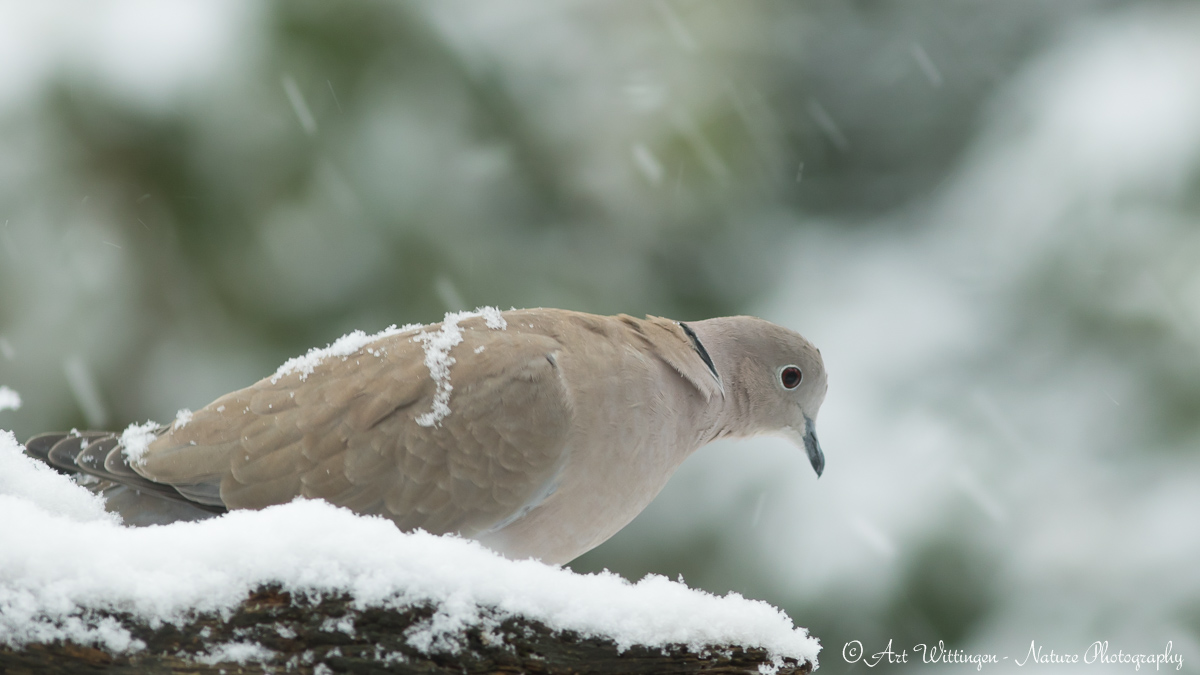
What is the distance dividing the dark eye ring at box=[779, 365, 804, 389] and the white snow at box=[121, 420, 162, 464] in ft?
4.07

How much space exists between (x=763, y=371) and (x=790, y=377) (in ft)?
0.21

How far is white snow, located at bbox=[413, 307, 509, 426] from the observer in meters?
1.44

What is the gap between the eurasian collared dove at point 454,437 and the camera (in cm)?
141

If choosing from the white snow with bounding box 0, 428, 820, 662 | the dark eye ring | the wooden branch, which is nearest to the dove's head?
the dark eye ring

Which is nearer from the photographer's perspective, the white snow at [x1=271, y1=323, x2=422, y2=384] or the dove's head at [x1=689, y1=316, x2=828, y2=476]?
Answer: the white snow at [x1=271, y1=323, x2=422, y2=384]

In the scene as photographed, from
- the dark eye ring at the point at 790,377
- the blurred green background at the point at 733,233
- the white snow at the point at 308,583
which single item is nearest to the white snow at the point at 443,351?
the white snow at the point at 308,583

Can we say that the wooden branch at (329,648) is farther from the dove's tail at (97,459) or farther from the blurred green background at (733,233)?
the blurred green background at (733,233)

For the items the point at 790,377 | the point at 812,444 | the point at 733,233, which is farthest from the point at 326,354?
the point at 733,233

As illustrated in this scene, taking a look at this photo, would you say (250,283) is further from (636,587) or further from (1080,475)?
(1080,475)

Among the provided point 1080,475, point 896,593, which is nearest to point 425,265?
point 896,593

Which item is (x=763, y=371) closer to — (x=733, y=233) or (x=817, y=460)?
(x=817, y=460)

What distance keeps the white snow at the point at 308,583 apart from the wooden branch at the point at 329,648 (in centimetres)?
1

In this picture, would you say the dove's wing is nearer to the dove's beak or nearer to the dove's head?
the dove's head

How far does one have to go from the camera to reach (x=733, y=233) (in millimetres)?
3414
